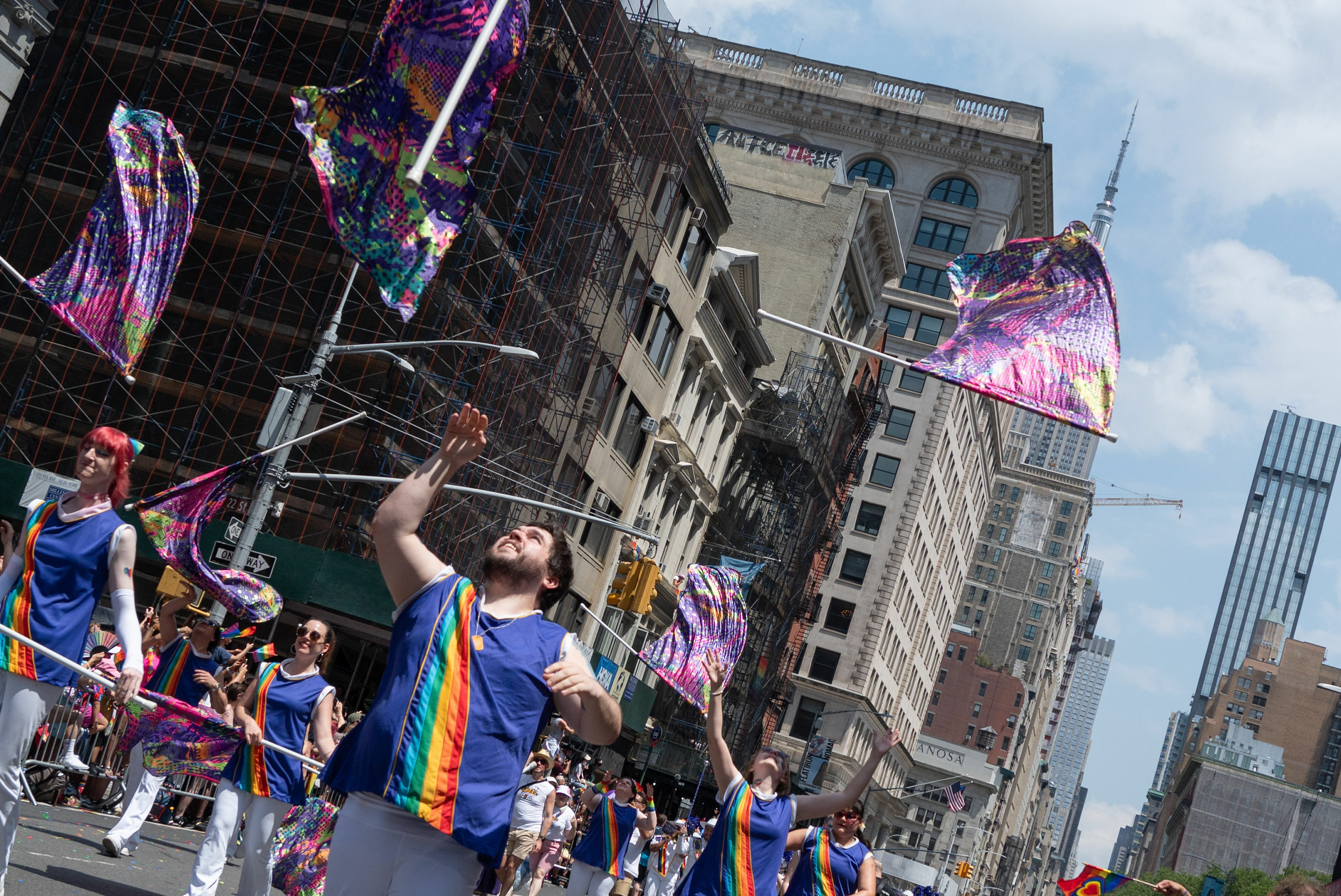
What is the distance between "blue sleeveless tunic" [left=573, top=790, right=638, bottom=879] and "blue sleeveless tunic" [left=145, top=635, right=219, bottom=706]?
602cm

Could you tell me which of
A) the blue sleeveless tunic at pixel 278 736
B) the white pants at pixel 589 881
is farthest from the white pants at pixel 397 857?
the white pants at pixel 589 881

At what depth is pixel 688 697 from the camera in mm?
11906

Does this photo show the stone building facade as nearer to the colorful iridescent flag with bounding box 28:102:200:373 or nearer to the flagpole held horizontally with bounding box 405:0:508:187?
the colorful iridescent flag with bounding box 28:102:200:373

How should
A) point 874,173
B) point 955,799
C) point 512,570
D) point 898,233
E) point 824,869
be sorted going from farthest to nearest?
1. point 874,173
2. point 898,233
3. point 955,799
4. point 824,869
5. point 512,570

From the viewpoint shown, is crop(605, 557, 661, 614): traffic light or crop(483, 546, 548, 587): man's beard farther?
crop(605, 557, 661, 614): traffic light

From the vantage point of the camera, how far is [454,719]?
4.61m

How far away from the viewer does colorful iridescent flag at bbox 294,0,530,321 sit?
609 centimetres

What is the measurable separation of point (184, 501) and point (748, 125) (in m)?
81.1

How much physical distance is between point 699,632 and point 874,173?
3036 inches

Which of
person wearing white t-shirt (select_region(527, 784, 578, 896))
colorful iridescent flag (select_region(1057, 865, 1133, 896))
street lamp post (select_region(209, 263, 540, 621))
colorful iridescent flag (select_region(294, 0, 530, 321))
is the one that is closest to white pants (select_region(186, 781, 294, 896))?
colorful iridescent flag (select_region(294, 0, 530, 321))

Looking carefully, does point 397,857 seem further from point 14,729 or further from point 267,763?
point 267,763

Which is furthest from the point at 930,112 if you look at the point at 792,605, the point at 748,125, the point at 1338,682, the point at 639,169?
the point at 1338,682

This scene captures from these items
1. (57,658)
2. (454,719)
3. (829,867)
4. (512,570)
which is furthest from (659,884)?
(454,719)

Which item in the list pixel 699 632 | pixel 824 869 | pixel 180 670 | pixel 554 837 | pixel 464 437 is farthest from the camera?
pixel 554 837
